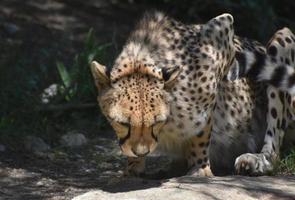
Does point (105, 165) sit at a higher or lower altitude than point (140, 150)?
lower

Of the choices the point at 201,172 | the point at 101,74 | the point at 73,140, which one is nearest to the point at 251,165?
the point at 201,172

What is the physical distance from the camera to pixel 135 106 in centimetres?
439

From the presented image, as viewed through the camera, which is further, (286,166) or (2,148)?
(2,148)

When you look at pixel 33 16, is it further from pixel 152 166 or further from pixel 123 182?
pixel 123 182

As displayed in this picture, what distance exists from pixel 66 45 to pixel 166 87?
10.1 feet

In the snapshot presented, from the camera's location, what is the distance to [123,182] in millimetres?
4770

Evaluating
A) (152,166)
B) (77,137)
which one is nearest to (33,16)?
(77,137)

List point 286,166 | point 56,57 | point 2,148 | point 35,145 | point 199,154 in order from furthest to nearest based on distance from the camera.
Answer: point 56,57, point 35,145, point 2,148, point 286,166, point 199,154

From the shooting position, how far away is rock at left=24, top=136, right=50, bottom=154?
5949 mm

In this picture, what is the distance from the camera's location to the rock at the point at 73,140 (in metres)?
6.12

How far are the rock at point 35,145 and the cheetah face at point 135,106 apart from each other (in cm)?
144

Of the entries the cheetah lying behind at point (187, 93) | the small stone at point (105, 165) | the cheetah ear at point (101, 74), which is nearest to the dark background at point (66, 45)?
the small stone at point (105, 165)

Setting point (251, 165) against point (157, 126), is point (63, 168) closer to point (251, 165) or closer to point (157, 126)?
point (251, 165)

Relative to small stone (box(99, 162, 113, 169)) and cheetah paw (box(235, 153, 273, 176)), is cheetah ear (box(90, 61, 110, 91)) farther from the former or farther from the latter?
small stone (box(99, 162, 113, 169))
